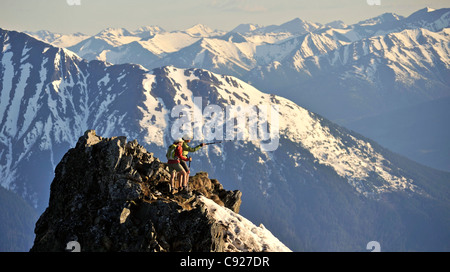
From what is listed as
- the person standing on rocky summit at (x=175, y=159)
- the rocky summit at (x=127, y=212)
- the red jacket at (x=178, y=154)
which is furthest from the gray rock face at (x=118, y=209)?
the red jacket at (x=178, y=154)

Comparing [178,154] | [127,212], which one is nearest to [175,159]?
[178,154]

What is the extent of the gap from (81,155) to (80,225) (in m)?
9.60

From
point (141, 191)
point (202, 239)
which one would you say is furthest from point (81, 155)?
point (202, 239)

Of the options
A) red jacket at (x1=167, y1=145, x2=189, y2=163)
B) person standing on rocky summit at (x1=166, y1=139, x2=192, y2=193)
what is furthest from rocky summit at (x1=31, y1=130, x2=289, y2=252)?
red jacket at (x1=167, y1=145, x2=189, y2=163)

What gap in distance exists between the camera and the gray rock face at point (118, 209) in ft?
148

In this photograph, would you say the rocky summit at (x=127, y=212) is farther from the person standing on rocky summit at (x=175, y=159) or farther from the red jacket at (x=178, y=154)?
the red jacket at (x=178, y=154)

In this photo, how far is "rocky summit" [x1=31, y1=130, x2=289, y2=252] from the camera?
45094 millimetres

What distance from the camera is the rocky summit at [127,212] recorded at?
1775 inches

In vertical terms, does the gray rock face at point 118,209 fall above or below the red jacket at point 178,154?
below

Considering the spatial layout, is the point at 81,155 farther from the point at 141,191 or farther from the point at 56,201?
the point at 141,191

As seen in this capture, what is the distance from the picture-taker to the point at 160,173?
178 feet

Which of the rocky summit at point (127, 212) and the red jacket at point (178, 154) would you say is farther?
the red jacket at point (178, 154)
